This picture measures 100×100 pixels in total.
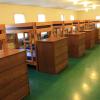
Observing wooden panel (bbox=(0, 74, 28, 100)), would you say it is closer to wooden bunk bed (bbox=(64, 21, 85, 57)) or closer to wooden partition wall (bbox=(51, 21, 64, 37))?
wooden partition wall (bbox=(51, 21, 64, 37))

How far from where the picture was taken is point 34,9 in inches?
422

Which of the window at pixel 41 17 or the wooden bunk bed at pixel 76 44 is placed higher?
the window at pixel 41 17

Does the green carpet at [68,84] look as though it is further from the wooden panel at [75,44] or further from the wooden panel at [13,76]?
the wooden panel at [75,44]

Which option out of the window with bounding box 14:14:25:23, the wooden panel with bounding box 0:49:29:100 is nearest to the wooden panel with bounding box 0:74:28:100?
the wooden panel with bounding box 0:49:29:100

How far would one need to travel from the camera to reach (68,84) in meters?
3.79

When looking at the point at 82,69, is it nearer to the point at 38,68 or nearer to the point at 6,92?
the point at 38,68

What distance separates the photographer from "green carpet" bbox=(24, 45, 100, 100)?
10.4ft

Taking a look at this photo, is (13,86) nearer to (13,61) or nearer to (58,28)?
(13,61)

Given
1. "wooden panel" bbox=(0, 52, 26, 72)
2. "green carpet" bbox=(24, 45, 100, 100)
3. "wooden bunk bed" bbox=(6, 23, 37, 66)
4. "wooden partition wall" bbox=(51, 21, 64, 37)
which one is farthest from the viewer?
"wooden partition wall" bbox=(51, 21, 64, 37)

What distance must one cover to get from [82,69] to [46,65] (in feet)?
3.95

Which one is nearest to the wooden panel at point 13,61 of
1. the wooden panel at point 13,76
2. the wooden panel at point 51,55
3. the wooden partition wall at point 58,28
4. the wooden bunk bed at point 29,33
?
the wooden panel at point 13,76

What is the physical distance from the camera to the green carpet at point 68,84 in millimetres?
3170

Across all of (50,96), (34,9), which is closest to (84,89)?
(50,96)

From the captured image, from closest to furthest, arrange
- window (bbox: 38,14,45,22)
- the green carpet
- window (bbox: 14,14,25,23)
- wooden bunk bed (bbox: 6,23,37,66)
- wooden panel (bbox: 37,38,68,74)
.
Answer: the green carpet → wooden panel (bbox: 37,38,68,74) → wooden bunk bed (bbox: 6,23,37,66) → window (bbox: 14,14,25,23) → window (bbox: 38,14,45,22)
